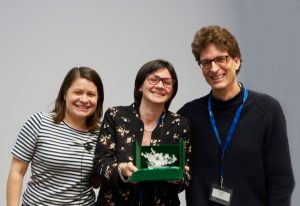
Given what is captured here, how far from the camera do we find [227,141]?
1.58 m

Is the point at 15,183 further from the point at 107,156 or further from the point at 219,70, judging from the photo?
the point at 219,70

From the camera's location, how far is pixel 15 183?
1768 mm

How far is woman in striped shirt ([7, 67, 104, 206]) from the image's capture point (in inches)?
66.6

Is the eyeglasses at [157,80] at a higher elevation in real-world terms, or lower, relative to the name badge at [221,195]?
higher

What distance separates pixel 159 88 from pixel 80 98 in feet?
1.41

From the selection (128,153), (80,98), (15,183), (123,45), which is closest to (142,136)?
(128,153)

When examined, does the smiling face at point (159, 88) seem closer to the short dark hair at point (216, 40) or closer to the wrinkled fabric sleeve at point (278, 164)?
the short dark hair at point (216, 40)

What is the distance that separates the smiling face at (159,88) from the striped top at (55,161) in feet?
1.34

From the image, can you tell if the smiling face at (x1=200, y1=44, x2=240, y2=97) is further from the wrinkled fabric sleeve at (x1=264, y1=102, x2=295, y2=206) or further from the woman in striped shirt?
the woman in striped shirt

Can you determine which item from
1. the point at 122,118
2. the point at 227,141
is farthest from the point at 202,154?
the point at 122,118

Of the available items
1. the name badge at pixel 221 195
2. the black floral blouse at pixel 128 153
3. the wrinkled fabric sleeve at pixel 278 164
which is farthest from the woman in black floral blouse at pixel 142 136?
the wrinkled fabric sleeve at pixel 278 164

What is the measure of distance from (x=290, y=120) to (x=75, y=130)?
1.77m

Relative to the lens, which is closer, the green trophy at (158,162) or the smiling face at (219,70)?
the green trophy at (158,162)

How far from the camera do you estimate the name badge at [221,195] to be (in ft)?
5.08
